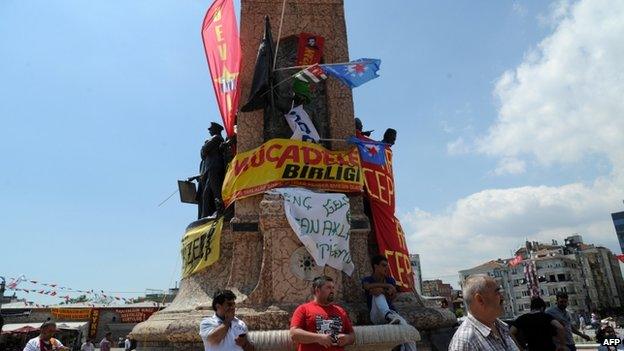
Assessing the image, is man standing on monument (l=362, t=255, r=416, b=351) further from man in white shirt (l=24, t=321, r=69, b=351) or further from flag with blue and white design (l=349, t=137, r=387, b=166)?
man in white shirt (l=24, t=321, r=69, b=351)

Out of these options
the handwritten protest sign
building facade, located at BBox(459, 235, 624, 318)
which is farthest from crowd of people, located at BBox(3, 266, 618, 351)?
building facade, located at BBox(459, 235, 624, 318)

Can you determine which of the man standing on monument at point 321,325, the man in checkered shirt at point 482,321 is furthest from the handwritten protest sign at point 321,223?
the man in checkered shirt at point 482,321

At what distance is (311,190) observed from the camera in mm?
6734

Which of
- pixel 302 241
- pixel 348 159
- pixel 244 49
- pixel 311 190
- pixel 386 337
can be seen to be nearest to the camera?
pixel 386 337

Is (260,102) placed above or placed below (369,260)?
above

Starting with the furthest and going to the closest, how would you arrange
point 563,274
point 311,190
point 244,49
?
point 563,274, point 244,49, point 311,190

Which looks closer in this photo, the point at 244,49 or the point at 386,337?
the point at 386,337

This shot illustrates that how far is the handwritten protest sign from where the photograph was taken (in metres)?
6.22

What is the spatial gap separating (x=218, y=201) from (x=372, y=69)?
353 centimetres

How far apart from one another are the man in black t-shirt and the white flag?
4054 mm

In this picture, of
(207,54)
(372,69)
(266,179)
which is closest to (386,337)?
(266,179)

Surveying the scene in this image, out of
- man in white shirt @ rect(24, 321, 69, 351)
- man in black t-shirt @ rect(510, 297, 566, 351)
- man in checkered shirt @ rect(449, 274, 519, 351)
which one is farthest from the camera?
man in white shirt @ rect(24, 321, 69, 351)

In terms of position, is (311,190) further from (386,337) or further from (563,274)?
(563,274)

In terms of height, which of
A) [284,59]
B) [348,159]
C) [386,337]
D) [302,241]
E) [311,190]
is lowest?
[386,337]
